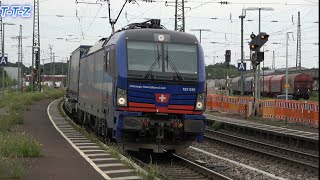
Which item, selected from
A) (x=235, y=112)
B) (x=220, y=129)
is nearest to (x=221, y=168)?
(x=220, y=129)

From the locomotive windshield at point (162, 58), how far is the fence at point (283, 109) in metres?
12.4

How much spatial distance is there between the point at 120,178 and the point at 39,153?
3590mm

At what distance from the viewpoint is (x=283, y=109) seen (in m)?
28.7

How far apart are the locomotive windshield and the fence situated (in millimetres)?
12398

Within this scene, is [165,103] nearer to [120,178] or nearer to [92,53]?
[120,178]

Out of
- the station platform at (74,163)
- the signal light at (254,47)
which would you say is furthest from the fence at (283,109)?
the station platform at (74,163)

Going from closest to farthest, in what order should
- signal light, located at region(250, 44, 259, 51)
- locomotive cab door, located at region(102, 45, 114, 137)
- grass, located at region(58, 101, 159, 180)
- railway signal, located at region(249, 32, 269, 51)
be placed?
grass, located at region(58, 101, 159, 180) < locomotive cab door, located at region(102, 45, 114, 137) < railway signal, located at region(249, 32, 269, 51) < signal light, located at region(250, 44, 259, 51)

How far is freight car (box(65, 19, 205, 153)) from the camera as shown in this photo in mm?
13039

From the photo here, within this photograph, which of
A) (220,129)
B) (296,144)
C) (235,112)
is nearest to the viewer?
(296,144)

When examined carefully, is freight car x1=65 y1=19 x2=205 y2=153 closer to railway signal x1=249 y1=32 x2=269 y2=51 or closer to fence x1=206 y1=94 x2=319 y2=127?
fence x1=206 y1=94 x2=319 y2=127

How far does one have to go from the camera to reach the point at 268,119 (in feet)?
95.5

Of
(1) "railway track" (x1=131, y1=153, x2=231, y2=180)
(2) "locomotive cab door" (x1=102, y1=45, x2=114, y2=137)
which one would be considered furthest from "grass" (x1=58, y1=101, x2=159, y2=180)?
(2) "locomotive cab door" (x1=102, y1=45, x2=114, y2=137)

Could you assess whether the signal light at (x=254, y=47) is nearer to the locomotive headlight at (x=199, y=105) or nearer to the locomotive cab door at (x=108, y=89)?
the locomotive cab door at (x=108, y=89)

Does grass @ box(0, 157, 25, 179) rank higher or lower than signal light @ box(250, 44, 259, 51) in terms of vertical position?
lower
